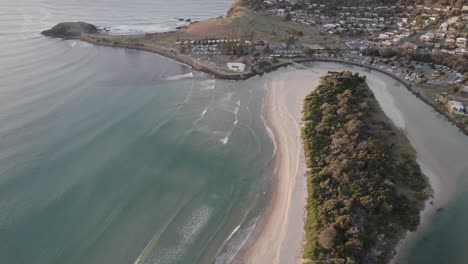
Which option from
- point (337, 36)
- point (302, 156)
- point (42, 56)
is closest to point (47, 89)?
point (42, 56)

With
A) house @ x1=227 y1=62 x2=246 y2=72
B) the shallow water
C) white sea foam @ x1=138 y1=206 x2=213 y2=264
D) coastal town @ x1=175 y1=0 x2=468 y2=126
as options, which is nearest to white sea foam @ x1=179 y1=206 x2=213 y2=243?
white sea foam @ x1=138 y1=206 x2=213 y2=264

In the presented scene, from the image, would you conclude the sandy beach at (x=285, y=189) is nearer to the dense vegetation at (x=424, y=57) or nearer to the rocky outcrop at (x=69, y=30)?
the dense vegetation at (x=424, y=57)

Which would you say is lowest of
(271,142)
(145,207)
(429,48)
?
(145,207)

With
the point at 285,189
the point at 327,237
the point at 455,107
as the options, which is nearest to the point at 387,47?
the point at 455,107

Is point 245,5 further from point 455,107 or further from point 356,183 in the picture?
point 356,183

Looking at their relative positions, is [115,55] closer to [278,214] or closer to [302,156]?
[302,156]
